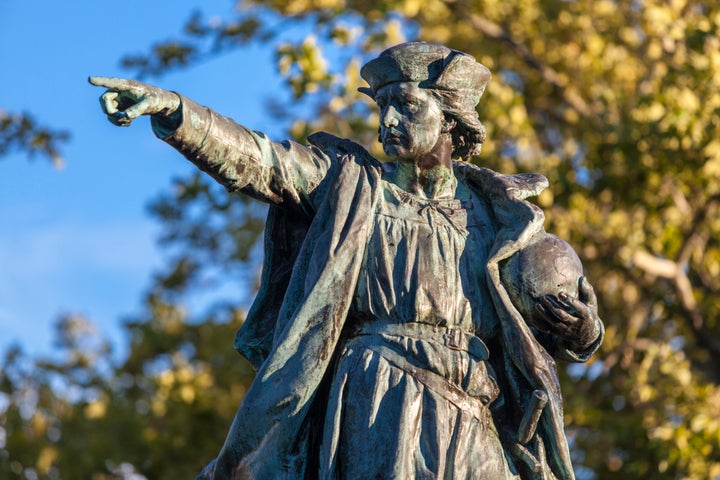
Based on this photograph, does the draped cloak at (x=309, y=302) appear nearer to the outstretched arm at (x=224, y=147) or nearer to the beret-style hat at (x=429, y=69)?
the outstretched arm at (x=224, y=147)

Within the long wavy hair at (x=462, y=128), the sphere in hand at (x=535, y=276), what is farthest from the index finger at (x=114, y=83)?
the sphere in hand at (x=535, y=276)

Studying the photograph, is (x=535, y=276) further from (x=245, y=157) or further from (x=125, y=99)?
(x=125, y=99)

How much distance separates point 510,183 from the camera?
19.6 feet

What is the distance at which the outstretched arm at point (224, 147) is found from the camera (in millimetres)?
5312

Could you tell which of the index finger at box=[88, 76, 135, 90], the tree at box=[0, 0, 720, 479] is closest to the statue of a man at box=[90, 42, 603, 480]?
the index finger at box=[88, 76, 135, 90]

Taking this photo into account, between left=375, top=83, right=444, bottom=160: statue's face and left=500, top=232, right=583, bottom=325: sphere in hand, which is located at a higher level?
left=375, top=83, right=444, bottom=160: statue's face

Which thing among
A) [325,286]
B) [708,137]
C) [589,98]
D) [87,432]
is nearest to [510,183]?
[325,286]

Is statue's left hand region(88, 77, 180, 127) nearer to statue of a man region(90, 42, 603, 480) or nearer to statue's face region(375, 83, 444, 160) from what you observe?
statue of a man region(90, 42, 603, 480)

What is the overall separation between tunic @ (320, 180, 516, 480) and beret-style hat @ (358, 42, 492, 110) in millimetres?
466

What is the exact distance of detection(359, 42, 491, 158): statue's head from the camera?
19.2 feet

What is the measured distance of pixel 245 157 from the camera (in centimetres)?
568

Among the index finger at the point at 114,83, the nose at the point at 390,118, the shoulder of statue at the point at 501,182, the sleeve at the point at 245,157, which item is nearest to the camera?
the index finger at the point at 114,83

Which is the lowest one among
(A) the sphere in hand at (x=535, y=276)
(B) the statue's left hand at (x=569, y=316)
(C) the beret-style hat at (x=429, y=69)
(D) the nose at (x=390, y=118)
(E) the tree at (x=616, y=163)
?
(E) the tree at (x=616, y=163)

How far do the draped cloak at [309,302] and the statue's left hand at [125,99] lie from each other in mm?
161
